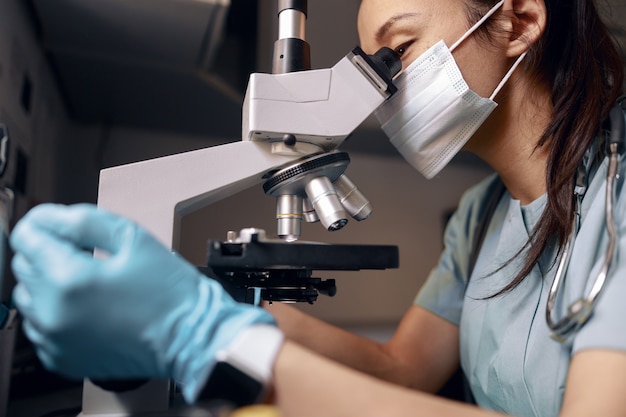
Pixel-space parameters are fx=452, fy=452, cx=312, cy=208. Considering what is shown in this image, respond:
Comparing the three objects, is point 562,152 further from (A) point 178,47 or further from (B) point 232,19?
(B) point 232,19

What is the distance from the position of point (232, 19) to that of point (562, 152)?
959mm

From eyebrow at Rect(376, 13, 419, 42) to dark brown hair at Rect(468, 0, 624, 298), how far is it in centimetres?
11

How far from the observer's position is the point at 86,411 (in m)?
0.56

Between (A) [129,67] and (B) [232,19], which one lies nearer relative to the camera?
(A) [129,67]

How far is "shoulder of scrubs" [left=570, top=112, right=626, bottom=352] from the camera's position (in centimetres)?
56

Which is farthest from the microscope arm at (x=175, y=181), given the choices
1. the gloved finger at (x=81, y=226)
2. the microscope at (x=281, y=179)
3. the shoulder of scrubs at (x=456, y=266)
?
the shoulder of scrubs at (x=456, y=266)

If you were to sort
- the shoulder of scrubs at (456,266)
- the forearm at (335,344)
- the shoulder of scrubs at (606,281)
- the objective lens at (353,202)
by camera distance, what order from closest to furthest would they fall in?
the shoulder of scrubs at (606,281) → the objective lens at (353,202) → the forearm at (335,344) → the shoulder of scrubs at (456,266)

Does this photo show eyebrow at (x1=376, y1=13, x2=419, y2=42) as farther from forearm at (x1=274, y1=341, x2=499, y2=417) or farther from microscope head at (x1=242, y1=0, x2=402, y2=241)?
forearm at (x1=274, y1=341, x2=499, y2=417)

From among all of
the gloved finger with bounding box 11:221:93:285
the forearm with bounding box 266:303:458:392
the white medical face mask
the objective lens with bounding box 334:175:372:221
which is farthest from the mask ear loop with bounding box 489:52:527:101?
the gloved finger with bounding box 11:221:93:285

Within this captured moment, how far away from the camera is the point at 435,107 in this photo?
744mm

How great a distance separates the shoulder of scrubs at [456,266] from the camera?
3.51 feet

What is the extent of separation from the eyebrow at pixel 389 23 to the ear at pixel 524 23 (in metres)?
0.18

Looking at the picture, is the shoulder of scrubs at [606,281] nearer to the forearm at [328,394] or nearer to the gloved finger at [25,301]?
the forearm at [328,394]

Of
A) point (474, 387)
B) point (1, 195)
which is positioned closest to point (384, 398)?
point (474, 387)
